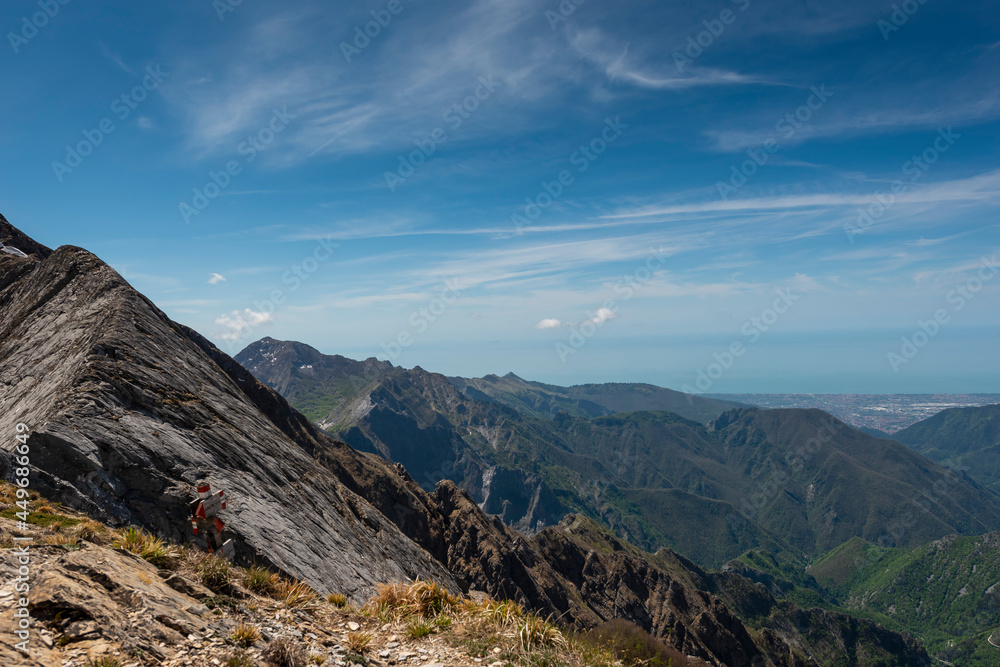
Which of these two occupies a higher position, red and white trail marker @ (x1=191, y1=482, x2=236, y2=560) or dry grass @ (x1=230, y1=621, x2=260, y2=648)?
red and white trail marker @ (x1=191, y1=482, x2=236, y2=560)

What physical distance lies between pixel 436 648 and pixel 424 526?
8117cm

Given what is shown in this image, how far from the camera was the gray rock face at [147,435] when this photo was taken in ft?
53.6

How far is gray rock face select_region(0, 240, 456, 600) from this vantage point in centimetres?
1634

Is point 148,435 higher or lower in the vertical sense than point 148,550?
higher

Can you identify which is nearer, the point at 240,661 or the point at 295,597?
the point at 240,661

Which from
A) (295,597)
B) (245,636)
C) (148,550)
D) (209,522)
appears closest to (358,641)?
(245,636)

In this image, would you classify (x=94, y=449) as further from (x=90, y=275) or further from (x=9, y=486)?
(x=90, y=275)

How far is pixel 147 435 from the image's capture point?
18672mm

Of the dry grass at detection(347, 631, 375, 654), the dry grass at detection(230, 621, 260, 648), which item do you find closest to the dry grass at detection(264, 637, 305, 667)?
the dry grass at detection(230, 621, 260, 648)

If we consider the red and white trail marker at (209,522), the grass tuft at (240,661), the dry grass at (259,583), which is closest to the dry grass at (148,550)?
the dry grass at (259,583)

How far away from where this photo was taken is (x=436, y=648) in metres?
Result: 10.4

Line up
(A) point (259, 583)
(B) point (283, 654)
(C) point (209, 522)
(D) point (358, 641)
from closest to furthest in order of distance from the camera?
(B) point (283, 654)
(D) point (358, 641)
(A) point (259, 583)
(C) point (209, 522)

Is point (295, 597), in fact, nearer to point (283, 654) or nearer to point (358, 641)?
point (358, 641)

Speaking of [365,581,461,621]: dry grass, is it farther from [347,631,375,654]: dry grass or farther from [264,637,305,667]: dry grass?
[264,637,305,667]: dry grass
